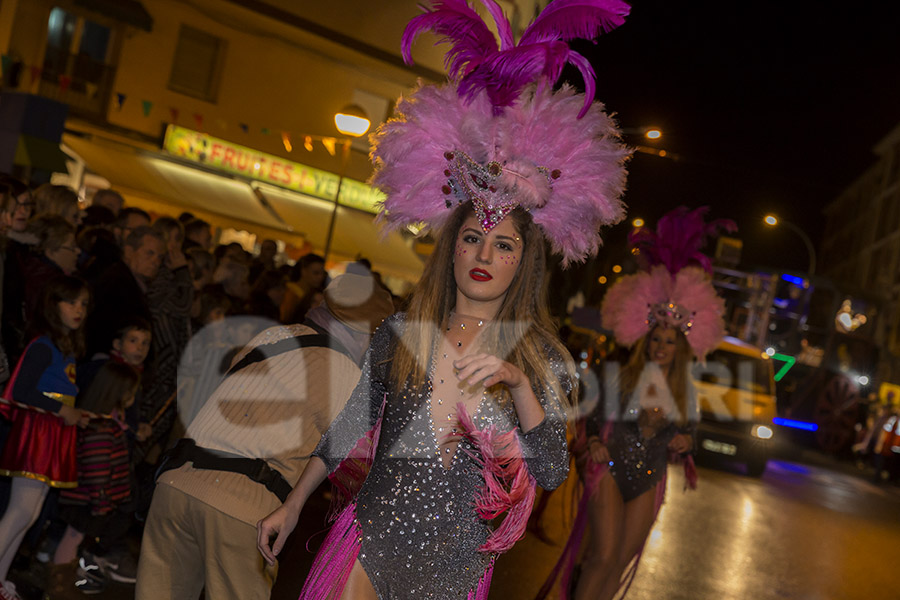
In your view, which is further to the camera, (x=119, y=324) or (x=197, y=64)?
(x=197, y=64)

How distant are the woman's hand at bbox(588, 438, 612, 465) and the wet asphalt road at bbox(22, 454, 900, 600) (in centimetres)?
95

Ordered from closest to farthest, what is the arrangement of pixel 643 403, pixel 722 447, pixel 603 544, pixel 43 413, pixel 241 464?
pixel 241 464, pixel 43 413, pixel 603 544, pixel 643 403, pixel 722 447

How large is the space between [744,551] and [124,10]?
14.2 m

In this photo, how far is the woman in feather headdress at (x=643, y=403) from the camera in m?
6.34

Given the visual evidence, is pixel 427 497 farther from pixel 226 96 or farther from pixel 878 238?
pixel 878 238

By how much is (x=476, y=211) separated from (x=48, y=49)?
17605 millimetres

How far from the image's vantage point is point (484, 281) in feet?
11.4

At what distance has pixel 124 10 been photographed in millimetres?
18391

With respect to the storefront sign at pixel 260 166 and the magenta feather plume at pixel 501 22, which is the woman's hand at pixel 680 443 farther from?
the storefront sign at pixel 260 166

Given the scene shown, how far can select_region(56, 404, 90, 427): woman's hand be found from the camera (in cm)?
528

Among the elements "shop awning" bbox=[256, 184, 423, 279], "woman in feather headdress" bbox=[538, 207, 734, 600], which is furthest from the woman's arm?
"shop awning" bbox=[256, 184, 423, 279]

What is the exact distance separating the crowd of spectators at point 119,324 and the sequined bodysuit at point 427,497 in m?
2.23

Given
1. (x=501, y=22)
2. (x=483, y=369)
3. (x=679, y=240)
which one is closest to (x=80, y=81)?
(x=679, y=240)

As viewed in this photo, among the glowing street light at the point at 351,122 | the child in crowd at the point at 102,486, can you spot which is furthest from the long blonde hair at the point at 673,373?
the glowing street light at the point at 351,122
